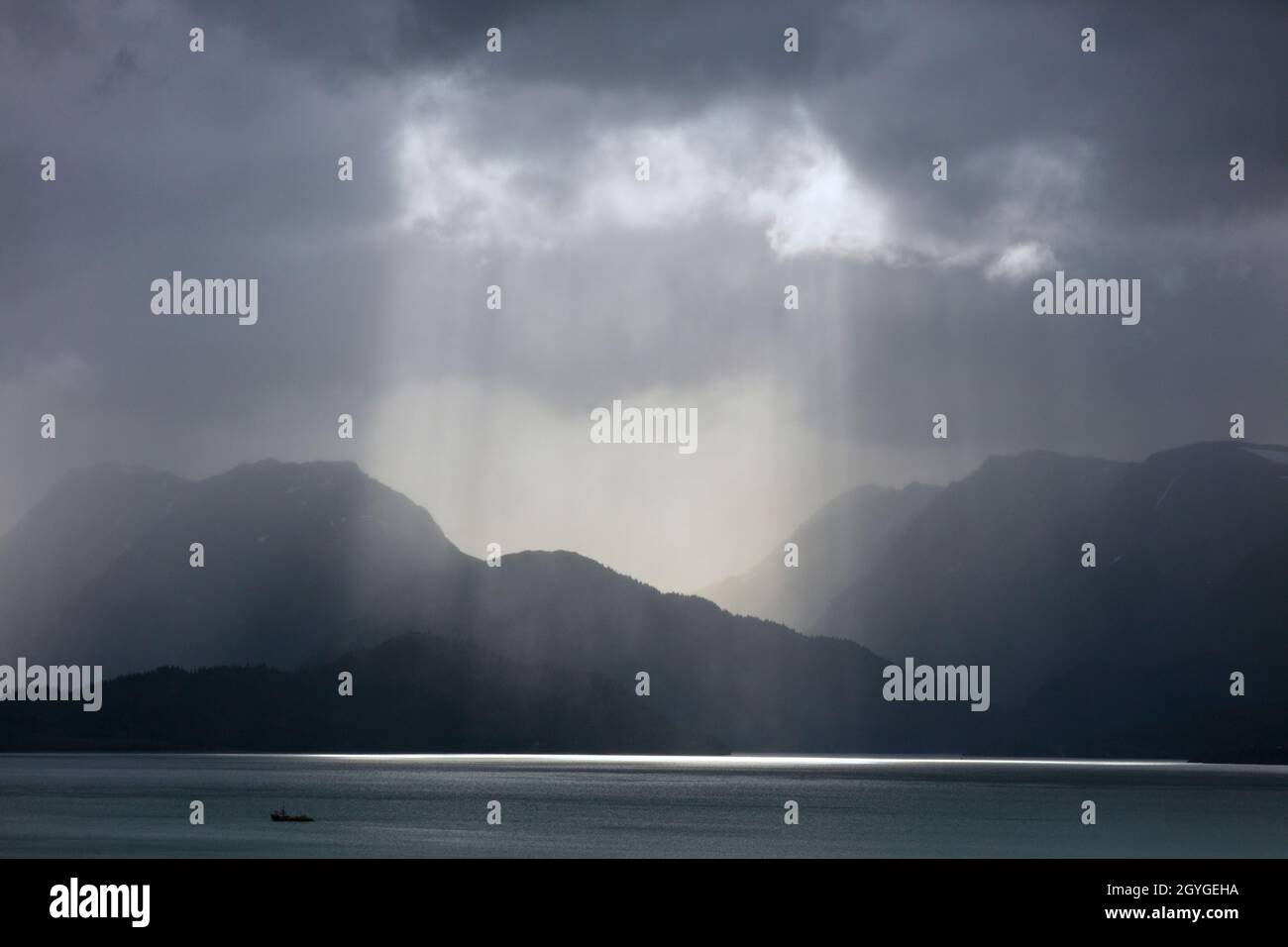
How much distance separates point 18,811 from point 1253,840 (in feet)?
524

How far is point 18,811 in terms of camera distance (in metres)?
195
